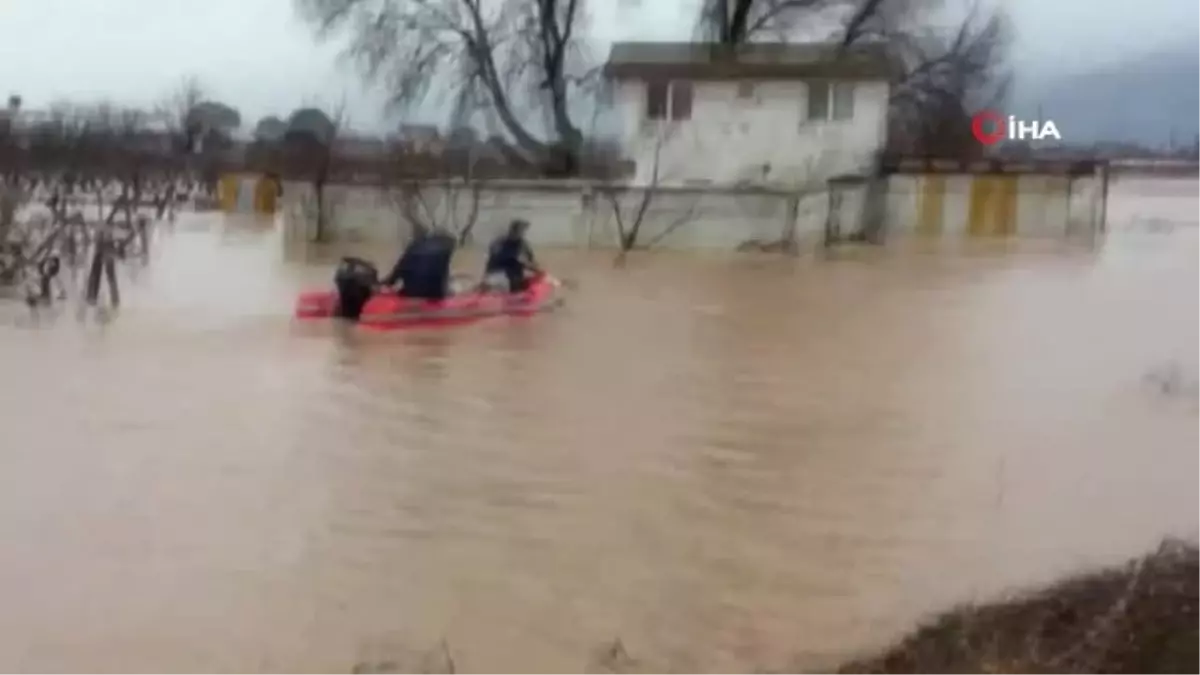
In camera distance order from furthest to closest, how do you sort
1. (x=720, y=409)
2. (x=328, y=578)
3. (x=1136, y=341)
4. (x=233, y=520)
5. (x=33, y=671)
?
A: (x=1136, y=341)
(x=720, y=409)
(x=233, y=520)
(x=328, y=578)
(x=33, y=671)

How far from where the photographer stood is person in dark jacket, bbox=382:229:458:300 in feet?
68.4

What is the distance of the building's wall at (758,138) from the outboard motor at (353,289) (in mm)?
18614

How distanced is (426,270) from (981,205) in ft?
77.9

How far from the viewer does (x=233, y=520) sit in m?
10.5

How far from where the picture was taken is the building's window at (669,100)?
38938 mm

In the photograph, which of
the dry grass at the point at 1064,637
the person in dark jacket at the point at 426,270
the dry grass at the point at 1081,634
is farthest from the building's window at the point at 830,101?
the dry grass at the point at 1081,634

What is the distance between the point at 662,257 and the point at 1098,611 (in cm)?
2836

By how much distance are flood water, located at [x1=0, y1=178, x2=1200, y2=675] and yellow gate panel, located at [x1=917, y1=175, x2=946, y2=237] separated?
18693 mm

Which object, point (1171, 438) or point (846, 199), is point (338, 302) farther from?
point (846, 199)

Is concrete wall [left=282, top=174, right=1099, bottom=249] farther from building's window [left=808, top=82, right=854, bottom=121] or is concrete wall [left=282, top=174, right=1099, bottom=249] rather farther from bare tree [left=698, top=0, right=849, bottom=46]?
bare tree [left=698, top=0, right=849, bottom=46]

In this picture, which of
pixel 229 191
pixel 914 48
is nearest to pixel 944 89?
pixel 914 48

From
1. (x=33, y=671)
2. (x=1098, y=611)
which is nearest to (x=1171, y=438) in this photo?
(x=1098, y=611)

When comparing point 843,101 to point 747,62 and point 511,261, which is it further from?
point 511,261

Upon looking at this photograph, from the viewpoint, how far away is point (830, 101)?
3897cm
